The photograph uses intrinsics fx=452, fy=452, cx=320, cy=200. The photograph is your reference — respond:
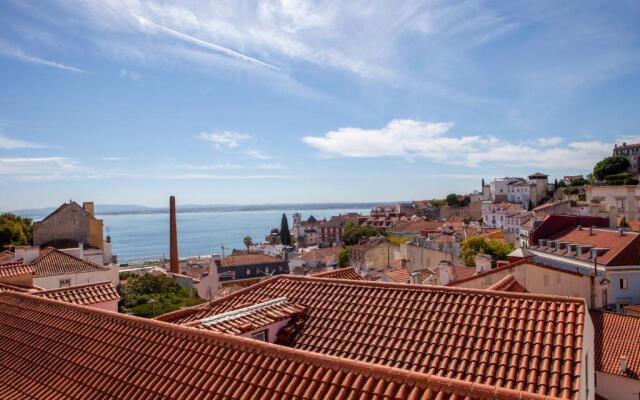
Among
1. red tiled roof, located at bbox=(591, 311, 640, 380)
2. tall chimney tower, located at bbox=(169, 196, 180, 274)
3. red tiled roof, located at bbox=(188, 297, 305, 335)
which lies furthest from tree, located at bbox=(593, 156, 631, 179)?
red tiled roof, located at bbox=(188, 297, 305, 335)

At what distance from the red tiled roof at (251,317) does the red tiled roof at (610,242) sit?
2426cm

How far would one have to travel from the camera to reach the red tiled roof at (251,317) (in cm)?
758

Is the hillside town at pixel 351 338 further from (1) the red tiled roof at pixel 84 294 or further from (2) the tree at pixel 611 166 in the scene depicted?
(2) the tree at pixel 611 166

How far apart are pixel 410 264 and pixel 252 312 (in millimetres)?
34702

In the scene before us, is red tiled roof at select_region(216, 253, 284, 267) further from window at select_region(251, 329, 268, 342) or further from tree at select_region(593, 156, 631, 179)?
tree at select_region(593, 156, 631, 179)

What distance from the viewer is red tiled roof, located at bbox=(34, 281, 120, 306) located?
966cm

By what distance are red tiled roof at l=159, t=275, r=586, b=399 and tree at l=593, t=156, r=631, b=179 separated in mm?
83610

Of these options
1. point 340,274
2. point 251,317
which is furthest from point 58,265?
point 251,317

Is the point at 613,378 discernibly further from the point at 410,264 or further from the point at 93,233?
the point at 93,233

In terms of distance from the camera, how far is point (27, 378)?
646 cm

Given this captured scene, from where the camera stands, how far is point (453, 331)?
6.98 m

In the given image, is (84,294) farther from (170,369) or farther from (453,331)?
(453,331)

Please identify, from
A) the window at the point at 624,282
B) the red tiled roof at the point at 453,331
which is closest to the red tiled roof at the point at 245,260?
the window at the point at 624,282

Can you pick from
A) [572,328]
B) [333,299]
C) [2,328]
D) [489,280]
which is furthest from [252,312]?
[489,280]
